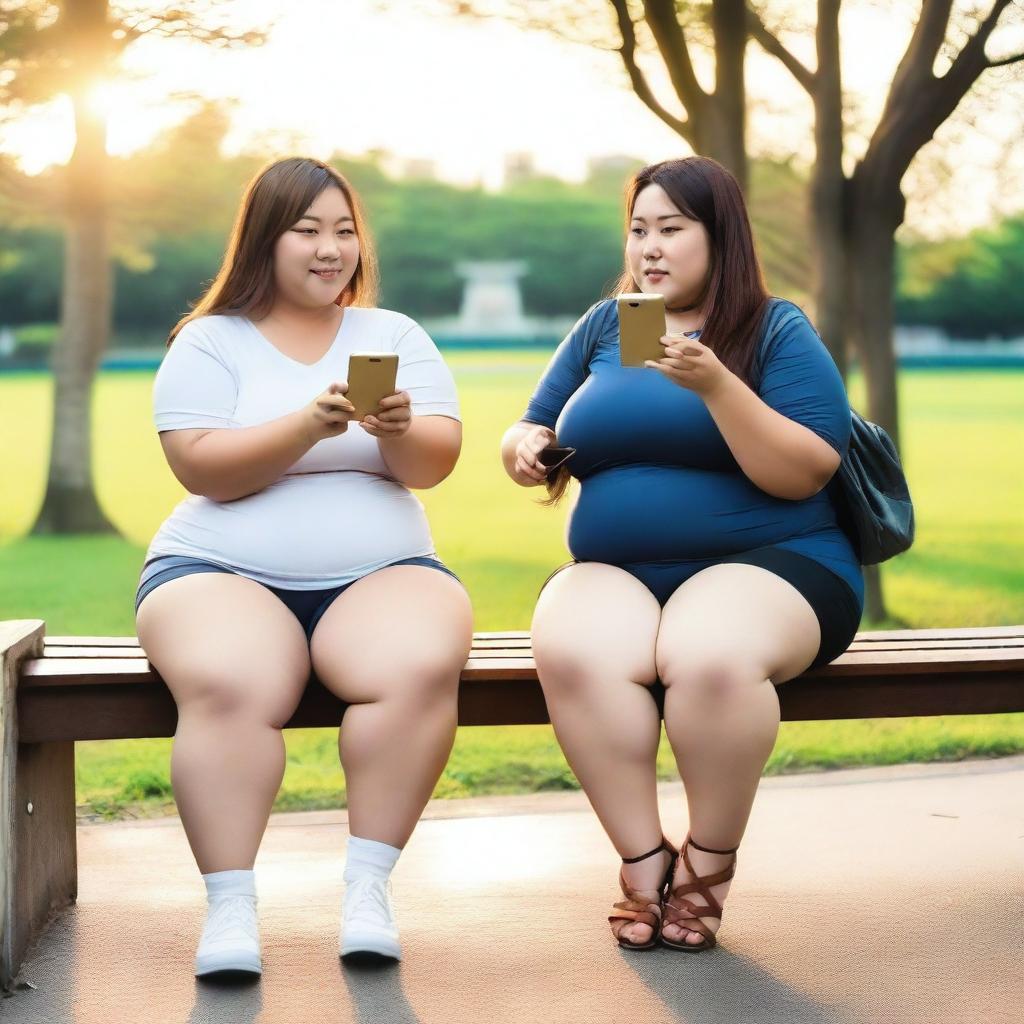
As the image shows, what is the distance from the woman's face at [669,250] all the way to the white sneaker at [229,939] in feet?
5.18

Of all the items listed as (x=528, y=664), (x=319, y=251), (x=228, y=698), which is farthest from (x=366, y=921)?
(x=319, y=251)

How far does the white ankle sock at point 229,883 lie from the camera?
303cm

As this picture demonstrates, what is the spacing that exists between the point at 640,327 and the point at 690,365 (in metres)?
0.13

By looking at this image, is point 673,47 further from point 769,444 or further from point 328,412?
point 328,412

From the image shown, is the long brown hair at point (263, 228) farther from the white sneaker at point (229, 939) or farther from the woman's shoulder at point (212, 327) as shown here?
the white sneaker at point (229, 939)

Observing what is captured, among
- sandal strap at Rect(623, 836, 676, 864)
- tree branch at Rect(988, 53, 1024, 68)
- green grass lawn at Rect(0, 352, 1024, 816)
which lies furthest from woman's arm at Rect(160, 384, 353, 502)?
tree branch at Rect(988, 53, 1024, 68)

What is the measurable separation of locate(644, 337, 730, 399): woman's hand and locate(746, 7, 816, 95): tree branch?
4.87m

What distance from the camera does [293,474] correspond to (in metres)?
3.41

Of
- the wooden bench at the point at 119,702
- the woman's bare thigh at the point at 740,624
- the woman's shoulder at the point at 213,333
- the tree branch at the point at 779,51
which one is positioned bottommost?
the wooden bench at the point at 119,702

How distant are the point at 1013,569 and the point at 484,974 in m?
10.6

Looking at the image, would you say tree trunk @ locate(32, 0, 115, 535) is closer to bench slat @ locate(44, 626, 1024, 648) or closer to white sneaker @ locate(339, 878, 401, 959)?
bench slat @ locate(44, 626, 1024, 648)

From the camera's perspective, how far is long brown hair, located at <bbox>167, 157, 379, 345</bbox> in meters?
3.43

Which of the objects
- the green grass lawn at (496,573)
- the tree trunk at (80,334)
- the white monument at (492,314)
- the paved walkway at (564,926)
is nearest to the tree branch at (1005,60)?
the green grass lawn at (496,573)

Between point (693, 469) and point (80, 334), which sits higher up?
point (80, 334)
